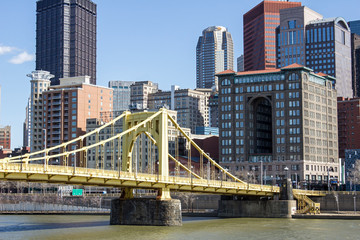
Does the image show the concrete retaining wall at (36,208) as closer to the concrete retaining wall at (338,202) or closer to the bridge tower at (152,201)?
the concrete retaining wall at (338,202)

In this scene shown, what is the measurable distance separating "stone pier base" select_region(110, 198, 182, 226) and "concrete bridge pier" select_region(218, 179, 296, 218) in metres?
27.8

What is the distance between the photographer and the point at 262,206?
115 m

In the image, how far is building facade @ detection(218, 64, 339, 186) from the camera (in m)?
185

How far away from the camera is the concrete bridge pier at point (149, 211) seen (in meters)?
89.2

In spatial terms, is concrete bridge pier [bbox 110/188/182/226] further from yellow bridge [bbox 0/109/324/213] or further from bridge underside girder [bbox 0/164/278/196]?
bridge underside girder [bbox 0/164/278/196]

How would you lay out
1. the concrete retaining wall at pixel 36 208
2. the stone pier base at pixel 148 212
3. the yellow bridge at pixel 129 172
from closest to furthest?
the yellow bridge at pixel 129 172 → the stone pier base at pixel 148 212 → the concrete retaining wall at pixel 36 208

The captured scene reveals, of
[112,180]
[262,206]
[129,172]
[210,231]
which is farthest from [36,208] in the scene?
[112,180]

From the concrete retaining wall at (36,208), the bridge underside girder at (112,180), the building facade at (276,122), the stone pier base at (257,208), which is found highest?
the building facade at (276,122)

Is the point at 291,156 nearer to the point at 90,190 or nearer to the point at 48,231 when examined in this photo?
the point at 90,190

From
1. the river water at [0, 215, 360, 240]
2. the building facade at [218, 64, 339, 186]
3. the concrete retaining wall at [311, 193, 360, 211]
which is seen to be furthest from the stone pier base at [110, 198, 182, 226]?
the building facade at [218, 64, 339, 186]

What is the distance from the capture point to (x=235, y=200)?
118250mm

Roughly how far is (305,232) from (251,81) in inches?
4298

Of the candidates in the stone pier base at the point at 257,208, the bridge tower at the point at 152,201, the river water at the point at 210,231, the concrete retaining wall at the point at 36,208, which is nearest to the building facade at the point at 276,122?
the concrete retaining wall at the point at 36,208

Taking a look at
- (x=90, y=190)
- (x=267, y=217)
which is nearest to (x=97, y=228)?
(x=267, y=217)
